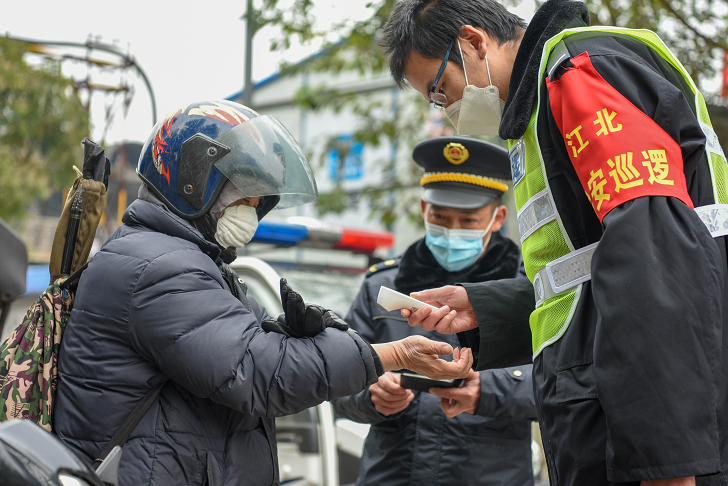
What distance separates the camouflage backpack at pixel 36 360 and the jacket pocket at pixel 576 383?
1.30 m

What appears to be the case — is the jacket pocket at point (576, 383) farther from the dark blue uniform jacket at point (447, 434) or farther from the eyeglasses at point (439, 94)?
the dark blue uniform jacket at point (447, 434)

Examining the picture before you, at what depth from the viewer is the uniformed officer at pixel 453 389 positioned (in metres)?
2.72

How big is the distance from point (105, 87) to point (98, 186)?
11667 mm

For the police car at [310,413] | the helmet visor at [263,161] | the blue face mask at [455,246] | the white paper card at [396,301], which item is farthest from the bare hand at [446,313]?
the police car at [310,413]

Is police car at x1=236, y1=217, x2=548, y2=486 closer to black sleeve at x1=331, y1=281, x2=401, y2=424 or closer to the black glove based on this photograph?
black sleeve at x1=331, y1=281, x2=401, y2=424

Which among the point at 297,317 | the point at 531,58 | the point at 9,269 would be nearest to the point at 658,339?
the point at 531,58

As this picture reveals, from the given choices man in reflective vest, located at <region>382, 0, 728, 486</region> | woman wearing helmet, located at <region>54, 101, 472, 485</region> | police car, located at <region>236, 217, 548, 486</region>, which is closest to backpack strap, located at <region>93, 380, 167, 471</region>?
woman wearing helmet, located at <region>54, 101, 472, 485</region>

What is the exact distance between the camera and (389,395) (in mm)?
2713

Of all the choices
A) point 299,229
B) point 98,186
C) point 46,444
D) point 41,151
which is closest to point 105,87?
point 41,151

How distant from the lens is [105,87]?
12.8m

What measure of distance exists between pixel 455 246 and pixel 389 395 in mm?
835

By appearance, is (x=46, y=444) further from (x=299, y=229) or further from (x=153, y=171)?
(x=299, y=229)

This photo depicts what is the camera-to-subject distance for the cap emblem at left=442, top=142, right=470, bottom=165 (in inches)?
130

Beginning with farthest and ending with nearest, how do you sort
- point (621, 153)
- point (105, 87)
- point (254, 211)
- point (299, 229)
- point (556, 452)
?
1. point (105, 87)
2. point (299, 229)
3. point (254, 211)
4. point (556, 452)
5. point (621, 153)
